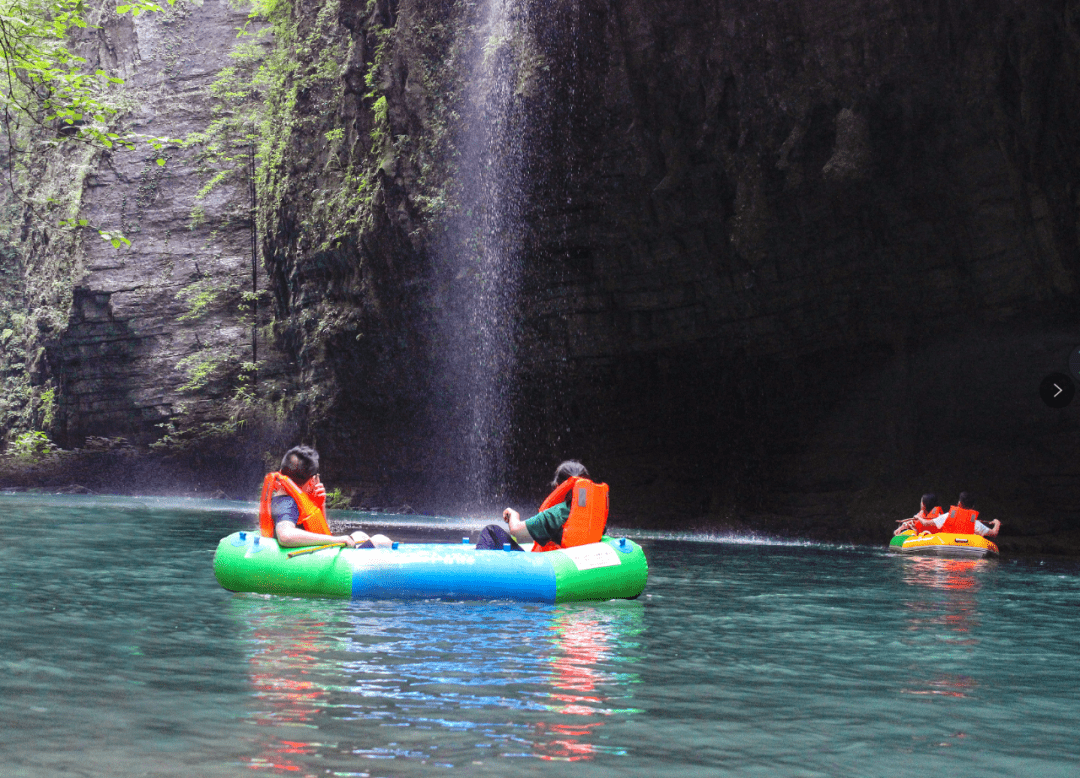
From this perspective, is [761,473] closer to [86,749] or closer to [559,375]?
[559,375]

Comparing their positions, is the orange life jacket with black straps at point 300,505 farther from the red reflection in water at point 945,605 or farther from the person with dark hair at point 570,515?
the red reflection in water at point 945,605

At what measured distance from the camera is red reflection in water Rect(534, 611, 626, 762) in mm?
3949

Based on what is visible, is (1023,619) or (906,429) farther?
(906,429)

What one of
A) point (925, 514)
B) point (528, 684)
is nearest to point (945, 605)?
point (528, 684)

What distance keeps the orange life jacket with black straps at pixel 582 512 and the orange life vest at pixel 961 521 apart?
911cm

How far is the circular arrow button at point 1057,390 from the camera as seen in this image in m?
19.5

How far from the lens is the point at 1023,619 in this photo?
839 centimetres

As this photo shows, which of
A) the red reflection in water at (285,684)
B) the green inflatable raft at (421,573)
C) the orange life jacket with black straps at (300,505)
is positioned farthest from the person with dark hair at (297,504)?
the red reflection in water at (285,684)

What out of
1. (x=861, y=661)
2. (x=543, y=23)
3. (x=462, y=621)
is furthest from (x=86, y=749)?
(x=543, y=23)

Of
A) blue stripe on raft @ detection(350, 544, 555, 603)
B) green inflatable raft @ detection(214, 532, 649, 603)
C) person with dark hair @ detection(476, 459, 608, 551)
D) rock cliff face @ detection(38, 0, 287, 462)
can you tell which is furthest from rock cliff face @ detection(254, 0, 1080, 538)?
blue stripe on raft @ detection(350, 544, 555, 603)

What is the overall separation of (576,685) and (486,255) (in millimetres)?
18876

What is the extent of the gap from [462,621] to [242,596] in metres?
2.15

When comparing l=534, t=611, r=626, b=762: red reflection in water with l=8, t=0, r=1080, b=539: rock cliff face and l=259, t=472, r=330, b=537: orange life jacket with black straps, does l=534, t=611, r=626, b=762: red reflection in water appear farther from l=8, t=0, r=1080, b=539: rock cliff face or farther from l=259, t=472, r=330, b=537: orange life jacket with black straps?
l=8, t=0, r=1080, b=539: rock cliff face

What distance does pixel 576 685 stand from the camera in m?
5.14
